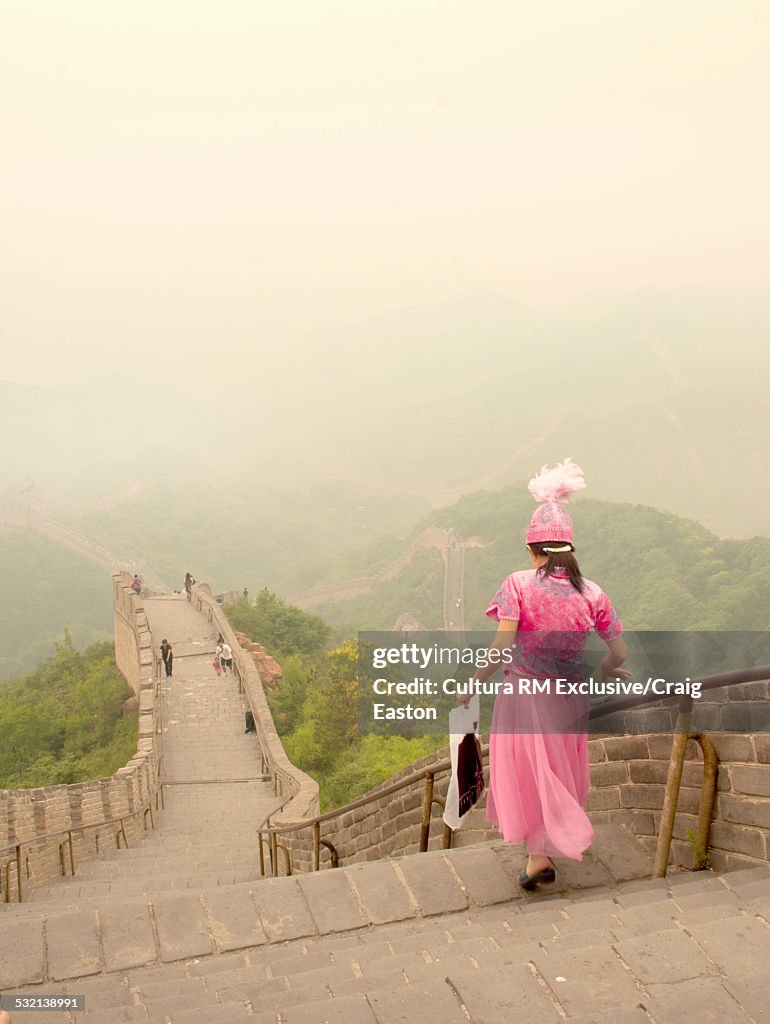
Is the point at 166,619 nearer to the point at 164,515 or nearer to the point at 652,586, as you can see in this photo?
the point at 652,586

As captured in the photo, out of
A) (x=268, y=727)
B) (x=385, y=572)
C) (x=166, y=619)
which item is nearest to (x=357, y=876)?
(x=268, y=727)

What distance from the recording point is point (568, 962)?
2688 mm

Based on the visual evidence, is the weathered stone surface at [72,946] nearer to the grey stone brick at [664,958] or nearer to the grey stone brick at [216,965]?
the grey stone brick at [216,965]

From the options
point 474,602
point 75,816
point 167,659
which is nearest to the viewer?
point 75,816

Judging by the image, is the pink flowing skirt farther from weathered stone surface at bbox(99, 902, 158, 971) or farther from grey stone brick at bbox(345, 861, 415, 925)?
weathered stone surface at bbox(99, 902, 158, 971)

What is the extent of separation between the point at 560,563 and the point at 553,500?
0.27 metres

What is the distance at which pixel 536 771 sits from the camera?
144 inches

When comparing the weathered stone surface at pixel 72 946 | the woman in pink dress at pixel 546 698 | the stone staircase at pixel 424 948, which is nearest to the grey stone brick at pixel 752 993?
the stone staircase at pixel 424 948

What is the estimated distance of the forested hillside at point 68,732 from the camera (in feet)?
62.2

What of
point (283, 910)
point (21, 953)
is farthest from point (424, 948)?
point (21, 953)

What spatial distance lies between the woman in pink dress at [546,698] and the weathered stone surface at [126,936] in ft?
4.76

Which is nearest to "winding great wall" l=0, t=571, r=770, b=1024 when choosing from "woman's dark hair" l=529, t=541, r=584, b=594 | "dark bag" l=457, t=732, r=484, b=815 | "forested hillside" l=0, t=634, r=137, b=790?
"dark bag" l=457, t=732, r=484, b=815

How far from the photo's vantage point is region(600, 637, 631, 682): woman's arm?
3.76 m

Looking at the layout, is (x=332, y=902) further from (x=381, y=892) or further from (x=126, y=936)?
(x=126, y=936)
